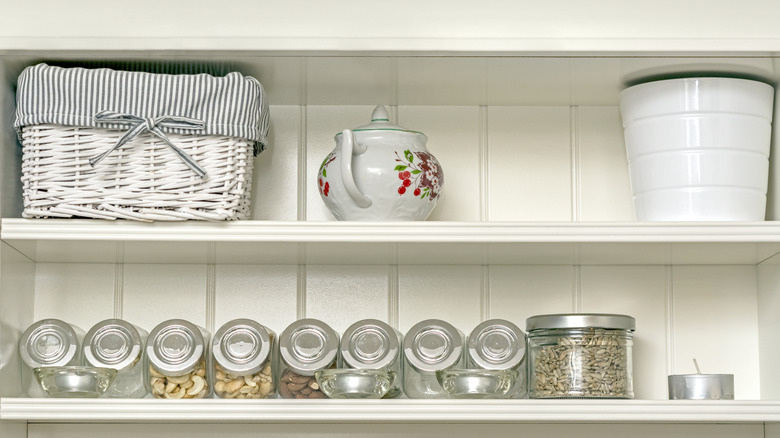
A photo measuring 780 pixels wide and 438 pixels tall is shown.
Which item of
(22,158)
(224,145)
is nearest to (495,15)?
(224,145)

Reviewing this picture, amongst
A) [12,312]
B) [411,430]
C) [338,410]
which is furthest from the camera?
[411,430]

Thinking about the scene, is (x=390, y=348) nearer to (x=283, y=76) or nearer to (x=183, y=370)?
(x=183, y=370)

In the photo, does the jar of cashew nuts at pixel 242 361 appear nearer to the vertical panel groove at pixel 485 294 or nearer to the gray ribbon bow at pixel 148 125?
the gray ribbon bow at pixel 148 125

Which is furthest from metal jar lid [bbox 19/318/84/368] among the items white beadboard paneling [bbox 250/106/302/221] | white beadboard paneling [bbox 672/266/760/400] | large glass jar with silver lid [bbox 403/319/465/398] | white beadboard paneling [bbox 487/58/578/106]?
white beadboard paneling [bbox 672/266/760/400]

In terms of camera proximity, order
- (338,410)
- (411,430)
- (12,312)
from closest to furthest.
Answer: (338,410), (12,312), (411,430)

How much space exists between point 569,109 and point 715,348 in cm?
→ 45

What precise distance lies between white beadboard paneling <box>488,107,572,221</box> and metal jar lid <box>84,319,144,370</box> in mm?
595

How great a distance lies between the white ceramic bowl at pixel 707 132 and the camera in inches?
53.5

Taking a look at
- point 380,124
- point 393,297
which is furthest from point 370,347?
point 380,124

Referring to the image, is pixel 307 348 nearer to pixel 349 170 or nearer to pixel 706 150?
pixel 349 170

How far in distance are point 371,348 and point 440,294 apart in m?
0.24

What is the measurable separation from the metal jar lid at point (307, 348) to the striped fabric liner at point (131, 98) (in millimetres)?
280

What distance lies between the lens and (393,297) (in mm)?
1552

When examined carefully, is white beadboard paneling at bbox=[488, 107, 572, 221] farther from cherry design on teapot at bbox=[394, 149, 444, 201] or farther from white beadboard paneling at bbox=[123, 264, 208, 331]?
white beadboard paneling at bbox=[123, 264, 208, 331]
